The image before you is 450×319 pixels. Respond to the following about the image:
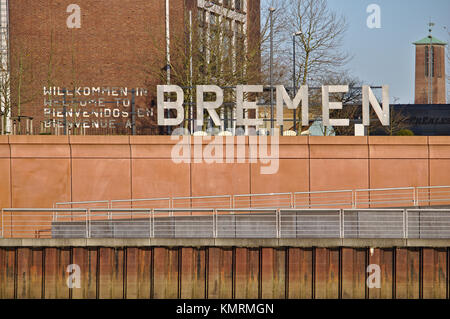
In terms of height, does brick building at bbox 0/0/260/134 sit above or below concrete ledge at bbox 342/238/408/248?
above

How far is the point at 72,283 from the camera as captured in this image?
75.8 ft

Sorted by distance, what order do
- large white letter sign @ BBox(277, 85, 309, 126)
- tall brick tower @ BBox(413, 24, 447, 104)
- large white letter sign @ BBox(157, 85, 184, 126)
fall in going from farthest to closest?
1. tall brick tower @ BBox(413, 24, 447, 104)
2. large white letter sign @ BBox(157, 85, 184, 126)
3. large white letter sign @ BBox(277, 85, 309, 126)

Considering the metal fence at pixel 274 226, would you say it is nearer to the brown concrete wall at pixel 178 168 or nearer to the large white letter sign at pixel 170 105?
the brown concrete wall at pixel 178 168

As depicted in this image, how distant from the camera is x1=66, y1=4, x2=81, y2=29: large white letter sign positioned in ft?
137

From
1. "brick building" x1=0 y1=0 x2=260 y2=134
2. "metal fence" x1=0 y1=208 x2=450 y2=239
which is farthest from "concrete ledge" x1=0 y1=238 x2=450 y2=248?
"brick building" x1=0 y1=0 x2=260 y2=134

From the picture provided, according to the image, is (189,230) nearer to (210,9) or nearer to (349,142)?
(349,142)

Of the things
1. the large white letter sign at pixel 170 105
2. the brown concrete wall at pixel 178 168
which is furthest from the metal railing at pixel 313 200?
the large white letter sign at pixel 170 105

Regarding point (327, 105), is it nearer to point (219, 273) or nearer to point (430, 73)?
point (219, 273)

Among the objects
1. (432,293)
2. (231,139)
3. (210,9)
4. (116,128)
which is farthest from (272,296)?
(210,9)

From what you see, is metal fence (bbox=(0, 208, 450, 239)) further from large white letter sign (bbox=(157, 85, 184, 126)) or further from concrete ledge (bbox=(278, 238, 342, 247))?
large white letter sign (bbox=(157, 85, 184, 126))

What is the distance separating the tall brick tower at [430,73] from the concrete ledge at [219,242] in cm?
11732

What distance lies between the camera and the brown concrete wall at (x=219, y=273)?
22.5 meters

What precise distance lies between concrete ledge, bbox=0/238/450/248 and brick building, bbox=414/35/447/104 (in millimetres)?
117316

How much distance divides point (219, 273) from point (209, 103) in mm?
13173
